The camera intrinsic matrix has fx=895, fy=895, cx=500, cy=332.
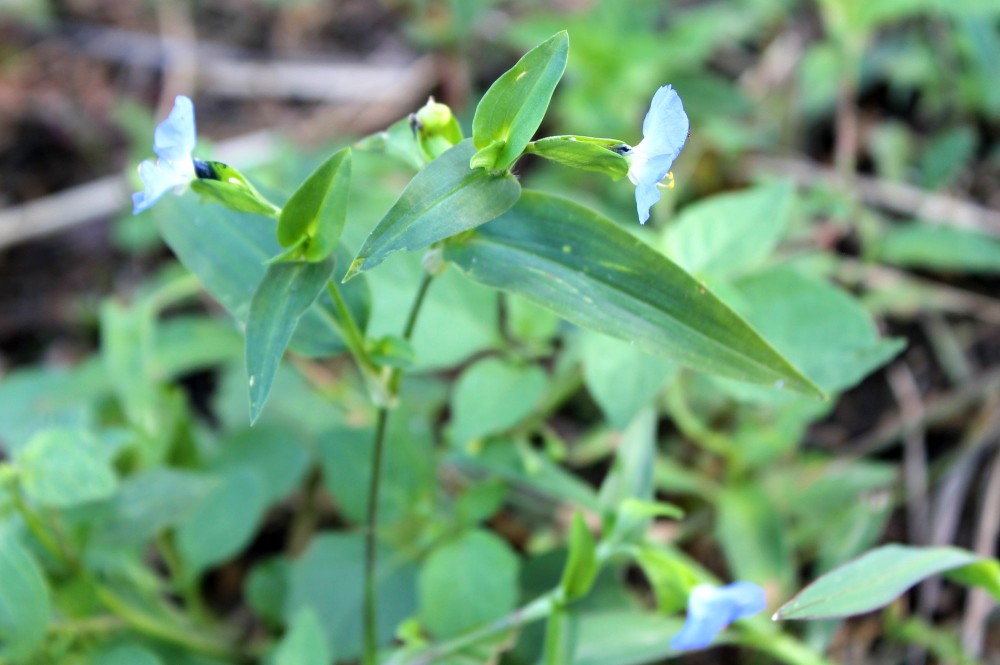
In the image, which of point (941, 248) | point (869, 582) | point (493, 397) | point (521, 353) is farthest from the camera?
point (941, 248)

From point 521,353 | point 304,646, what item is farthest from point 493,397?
point 304,646

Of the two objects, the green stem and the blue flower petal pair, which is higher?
the green stem

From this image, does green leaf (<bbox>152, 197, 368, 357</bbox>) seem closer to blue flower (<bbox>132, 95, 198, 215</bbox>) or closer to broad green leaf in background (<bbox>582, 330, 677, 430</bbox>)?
blue flower (<bbox>132, 95, 198, 215</bbox>)

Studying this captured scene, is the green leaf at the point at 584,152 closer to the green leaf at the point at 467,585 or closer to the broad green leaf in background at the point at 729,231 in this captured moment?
the broad green leaf in background at the point at 729,231

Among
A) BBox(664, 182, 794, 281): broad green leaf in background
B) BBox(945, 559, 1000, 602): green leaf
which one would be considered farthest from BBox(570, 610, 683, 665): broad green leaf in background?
BBox(664, 182, 794, 281): broad green leaf in background

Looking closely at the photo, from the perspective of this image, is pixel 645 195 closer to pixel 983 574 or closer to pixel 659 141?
pixel 659 141

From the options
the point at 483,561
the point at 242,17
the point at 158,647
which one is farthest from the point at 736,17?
the point at 158,647

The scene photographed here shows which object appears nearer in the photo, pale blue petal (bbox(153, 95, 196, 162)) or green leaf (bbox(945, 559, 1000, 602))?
pale blue petal (bbox(153, 95, 196, 162))

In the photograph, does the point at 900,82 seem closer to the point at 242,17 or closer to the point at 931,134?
the point at 931,134
